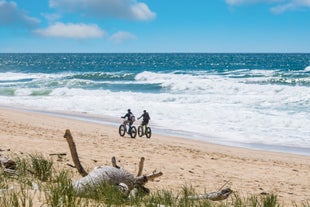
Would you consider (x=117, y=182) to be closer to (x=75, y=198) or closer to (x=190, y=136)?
(x=75, y=198)

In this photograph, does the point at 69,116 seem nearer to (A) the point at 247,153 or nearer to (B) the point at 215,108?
(B) the point at 215,108

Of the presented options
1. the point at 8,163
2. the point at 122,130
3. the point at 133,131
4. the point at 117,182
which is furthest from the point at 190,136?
the point at 117,182

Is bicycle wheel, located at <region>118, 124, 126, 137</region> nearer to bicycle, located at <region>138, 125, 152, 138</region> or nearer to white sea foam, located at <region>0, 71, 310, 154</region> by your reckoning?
bicycle, located at <region>138, 125, 152, 138</region>

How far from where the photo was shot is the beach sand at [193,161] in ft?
31.4

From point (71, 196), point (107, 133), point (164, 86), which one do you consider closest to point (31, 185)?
point (71, 196)

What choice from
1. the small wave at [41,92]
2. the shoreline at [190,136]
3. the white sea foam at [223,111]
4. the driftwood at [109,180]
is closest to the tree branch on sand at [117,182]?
the driftwood at [109,180]

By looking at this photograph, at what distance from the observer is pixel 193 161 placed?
1255cm

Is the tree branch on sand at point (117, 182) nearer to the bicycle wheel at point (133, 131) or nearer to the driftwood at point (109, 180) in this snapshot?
the driftwood at point (109, 180)

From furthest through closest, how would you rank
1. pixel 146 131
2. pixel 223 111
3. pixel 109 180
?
pixel 223 111 < pixel 146 131 < pixel 109 180

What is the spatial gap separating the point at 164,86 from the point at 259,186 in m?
37.0

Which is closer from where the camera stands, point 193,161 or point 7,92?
point 193,161

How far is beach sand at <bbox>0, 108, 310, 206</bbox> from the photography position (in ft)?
31.4

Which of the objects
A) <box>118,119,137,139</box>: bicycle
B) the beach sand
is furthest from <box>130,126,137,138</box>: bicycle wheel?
the beach sand

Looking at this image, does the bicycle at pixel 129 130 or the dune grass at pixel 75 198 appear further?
the bicycle at pixel 129 130
